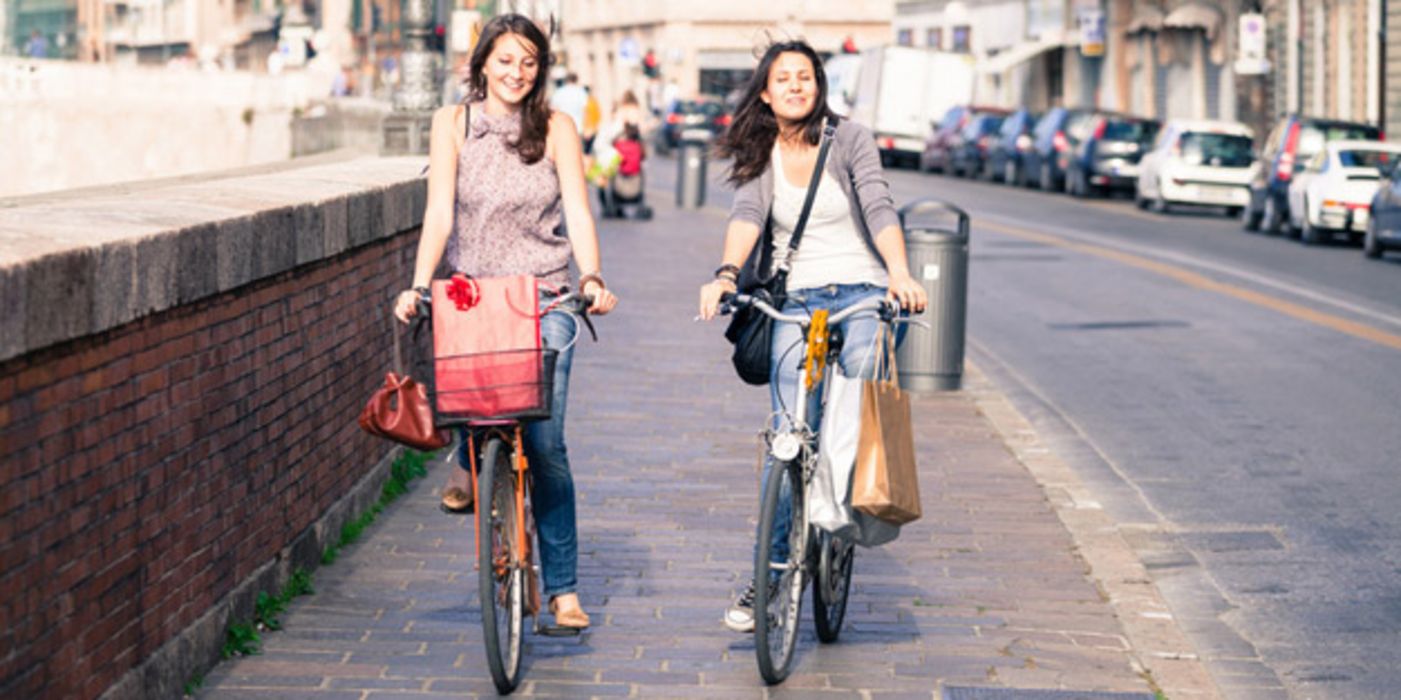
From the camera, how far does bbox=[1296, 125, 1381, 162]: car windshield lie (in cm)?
3300

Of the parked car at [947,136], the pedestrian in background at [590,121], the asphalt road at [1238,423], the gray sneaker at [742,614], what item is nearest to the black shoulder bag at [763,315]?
the gray sneaker at [742,614]

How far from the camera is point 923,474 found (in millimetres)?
10570

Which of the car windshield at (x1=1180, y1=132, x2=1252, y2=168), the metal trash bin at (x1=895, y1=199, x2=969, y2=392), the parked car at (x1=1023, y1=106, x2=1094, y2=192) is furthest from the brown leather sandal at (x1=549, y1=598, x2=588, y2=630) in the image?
the parked car at (x1=1023, y1=106, x2=1094, y2=192)

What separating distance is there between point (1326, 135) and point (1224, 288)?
41.6ft

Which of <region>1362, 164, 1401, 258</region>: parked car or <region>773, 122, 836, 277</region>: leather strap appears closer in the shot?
<region>773, 122, 836, 277</region>: leather strap

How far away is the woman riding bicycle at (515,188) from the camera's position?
682 cm

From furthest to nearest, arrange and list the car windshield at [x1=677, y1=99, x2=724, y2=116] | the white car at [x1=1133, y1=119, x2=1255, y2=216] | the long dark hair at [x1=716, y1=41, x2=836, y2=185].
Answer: the car windshield at [x1=677, y1=99, x2=724, y2=116] → the white car at [x1=1133, y1=119, x2=1255, y2=216] → the long dark hair at [x1=716, y1=41, x2=836, y2=185]

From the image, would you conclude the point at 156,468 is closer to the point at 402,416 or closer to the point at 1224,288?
the point at 402,416

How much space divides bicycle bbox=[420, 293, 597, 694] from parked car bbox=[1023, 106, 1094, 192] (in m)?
37.6

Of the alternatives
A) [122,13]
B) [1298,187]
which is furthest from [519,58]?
[122,13]

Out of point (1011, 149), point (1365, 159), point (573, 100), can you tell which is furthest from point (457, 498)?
point (1011, 149)

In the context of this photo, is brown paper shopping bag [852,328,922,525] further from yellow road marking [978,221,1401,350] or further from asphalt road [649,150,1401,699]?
yellow road marking [978,221,1401,350]

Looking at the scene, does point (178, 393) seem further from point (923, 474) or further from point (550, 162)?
point (923, 474)

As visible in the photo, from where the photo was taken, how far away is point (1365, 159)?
3078 centimetres
